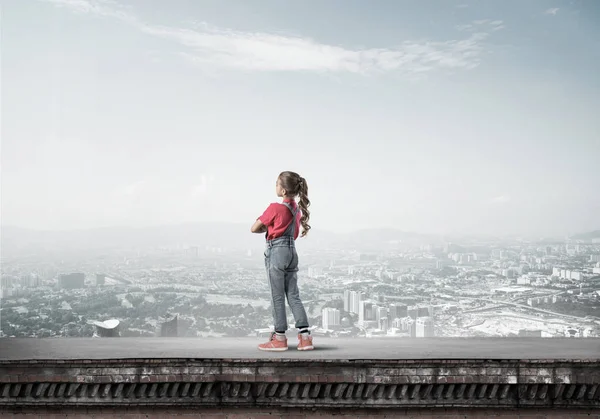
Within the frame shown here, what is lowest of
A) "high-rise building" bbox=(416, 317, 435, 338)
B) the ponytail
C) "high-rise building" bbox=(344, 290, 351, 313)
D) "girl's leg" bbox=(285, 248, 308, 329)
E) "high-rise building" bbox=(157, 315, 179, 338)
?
"high-rise building" bbox=(416, 317, 435, 338)

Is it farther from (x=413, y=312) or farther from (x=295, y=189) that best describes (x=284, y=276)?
(x=413, y=312)

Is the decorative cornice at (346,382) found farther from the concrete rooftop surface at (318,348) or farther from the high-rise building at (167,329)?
the high-rise building at (167,329)

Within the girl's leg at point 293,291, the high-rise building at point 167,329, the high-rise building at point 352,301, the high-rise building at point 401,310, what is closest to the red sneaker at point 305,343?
the girl's leg at point 293,291

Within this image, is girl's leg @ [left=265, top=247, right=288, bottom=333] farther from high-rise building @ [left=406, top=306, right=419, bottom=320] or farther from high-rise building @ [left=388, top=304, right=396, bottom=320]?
high-rise building @ [left=406, top=306, right=419, bottom=320]

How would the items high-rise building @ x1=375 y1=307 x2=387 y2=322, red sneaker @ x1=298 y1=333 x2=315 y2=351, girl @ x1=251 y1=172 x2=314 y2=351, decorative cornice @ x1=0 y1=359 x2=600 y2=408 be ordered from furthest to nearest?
high-rise building @ x1=375 y1=307 x2=387 y2=322 < girl @ x1=251 y1=172 x2=314 y2=351 < red sneaker @ x1=298 y1=333 x2=315 y2=351 < decorative cornice @ x1=0 y1=359 x2=600 y2=408

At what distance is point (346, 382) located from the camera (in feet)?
18.9

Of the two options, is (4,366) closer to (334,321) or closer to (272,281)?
(272,281)

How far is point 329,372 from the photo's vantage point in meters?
5.77

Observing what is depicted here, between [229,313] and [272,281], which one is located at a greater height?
[272,281]

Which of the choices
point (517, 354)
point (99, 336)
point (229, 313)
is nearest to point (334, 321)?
point (229, 313)

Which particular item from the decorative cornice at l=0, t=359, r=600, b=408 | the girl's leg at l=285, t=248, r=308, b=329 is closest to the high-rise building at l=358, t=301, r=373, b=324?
the girl's leg at l=285, t=248, r=308, b=329

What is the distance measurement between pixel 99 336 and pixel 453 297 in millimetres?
8714

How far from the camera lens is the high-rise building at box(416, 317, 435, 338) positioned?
12.0 metres

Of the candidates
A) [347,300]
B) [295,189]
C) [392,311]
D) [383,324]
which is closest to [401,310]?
[392,311]
